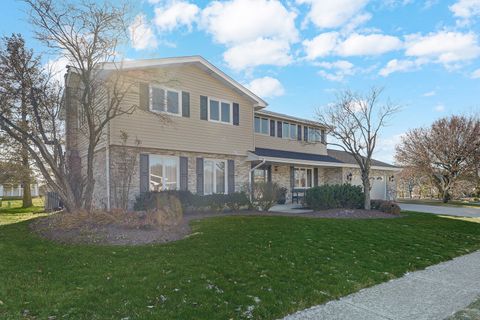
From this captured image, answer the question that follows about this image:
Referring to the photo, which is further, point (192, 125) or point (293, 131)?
point (293, 131)

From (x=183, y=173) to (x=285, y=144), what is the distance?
9.32m

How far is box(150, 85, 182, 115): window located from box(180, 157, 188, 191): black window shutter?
211 centimetres

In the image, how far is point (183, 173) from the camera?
590 inches

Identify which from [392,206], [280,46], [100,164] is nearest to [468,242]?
[392,206]

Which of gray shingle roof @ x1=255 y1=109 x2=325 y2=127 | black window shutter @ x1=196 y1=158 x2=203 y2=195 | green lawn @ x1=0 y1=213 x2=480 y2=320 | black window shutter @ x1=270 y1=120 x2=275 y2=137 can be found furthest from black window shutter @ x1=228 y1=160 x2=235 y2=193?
green lawn @ x1=0 y1=213 x2=480 y2=320

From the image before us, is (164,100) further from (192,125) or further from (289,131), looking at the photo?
(289,131)

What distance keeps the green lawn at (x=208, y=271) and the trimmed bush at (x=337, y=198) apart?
6075 mm

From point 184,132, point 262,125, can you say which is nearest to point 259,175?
point 262,125

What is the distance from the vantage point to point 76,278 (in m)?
5.46

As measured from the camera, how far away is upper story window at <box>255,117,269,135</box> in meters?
20.9

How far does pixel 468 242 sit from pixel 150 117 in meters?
12.1

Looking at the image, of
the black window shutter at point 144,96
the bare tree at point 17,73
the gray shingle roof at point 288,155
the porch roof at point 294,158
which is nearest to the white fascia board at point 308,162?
the porch roof at point 294,158

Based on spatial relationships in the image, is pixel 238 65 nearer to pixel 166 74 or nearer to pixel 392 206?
pixel 166 74

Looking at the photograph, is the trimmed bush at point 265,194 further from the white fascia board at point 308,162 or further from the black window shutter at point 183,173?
the black window shutter at point 183,173
